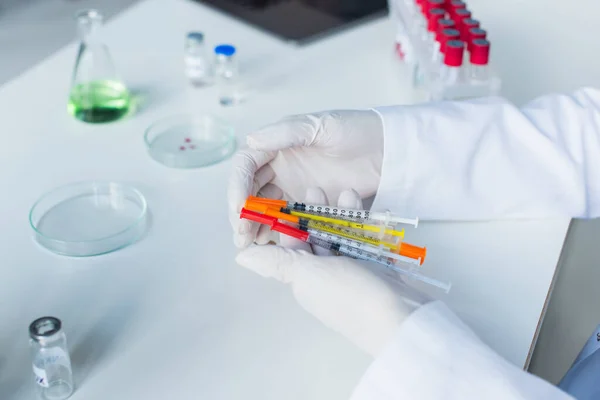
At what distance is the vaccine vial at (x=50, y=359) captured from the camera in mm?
796

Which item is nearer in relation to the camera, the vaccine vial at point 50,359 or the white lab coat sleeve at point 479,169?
the vaccine vial at point 50,359

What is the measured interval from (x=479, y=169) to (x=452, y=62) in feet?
0.89

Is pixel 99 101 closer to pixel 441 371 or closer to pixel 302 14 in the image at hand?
pixel 302 14

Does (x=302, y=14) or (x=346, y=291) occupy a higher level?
(x=302, y=14)

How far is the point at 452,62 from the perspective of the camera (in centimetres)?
130

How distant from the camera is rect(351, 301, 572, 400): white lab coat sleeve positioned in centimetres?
76

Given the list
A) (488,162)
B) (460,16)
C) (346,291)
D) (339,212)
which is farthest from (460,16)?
(346,291)

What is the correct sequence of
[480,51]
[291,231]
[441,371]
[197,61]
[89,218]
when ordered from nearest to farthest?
[441,371] → [291,231] → [89,218] → [480,51] → [197,61]

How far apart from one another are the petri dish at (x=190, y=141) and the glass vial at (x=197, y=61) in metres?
0.16

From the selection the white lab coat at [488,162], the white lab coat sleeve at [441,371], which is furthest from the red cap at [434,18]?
the white lab coat sleeve at [441,371]

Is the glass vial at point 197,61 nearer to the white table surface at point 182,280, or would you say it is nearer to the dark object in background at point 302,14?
the white table surface at point 182,280

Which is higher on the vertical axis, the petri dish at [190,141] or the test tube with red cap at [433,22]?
the test tube with red cap at [433,22]

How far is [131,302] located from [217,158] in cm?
40

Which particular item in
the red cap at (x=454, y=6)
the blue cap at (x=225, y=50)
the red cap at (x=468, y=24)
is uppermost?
the red cap at (x=454, y=6)
